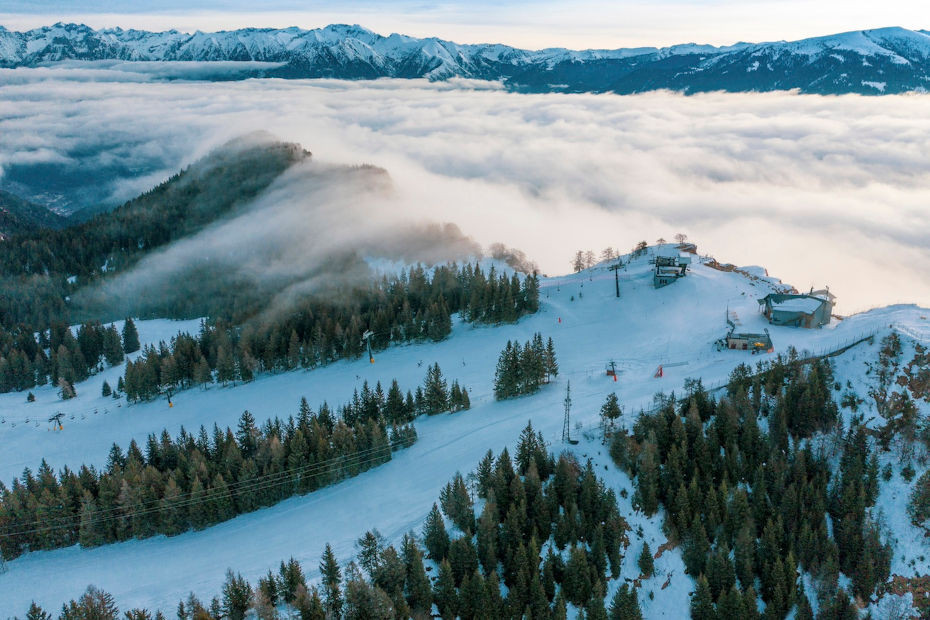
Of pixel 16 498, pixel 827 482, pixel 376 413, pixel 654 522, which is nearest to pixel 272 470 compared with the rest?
pixel 376 413

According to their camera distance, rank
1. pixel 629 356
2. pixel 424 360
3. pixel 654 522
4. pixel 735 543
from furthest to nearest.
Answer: pixel 424 360 < pixel 629 356 < pixel 654 522 < pixel 735 543

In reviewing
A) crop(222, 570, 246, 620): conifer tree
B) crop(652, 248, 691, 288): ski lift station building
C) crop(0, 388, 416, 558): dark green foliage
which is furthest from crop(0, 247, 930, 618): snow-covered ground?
crop(222, 570, 246, 620): conifer tree

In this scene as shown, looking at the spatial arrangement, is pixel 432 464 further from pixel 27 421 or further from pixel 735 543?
pixel 27 421

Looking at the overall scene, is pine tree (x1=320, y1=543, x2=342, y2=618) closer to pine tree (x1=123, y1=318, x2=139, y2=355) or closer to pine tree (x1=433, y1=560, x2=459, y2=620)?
pine tree (x1=433, y1=560, x2=459, y2=620)

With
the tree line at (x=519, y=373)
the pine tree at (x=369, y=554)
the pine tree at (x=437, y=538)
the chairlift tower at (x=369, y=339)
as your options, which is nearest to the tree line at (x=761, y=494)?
the tree line at (x=519, y=373)

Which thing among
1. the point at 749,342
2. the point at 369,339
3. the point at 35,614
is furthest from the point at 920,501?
the point at 369,339

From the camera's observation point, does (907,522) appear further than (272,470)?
No

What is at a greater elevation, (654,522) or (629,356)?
(629,356)
